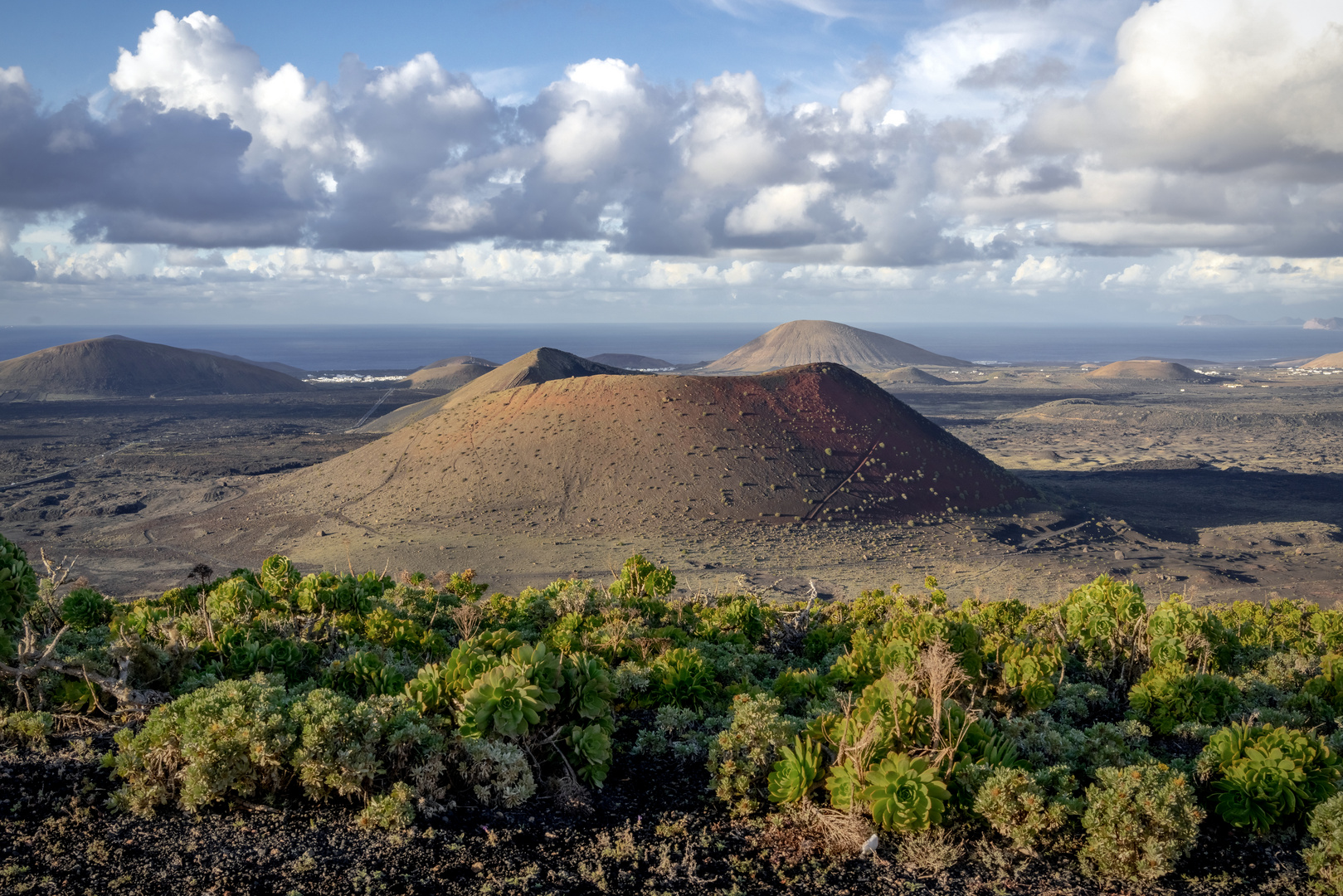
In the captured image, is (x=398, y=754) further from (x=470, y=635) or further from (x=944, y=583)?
(x=944, y=583)

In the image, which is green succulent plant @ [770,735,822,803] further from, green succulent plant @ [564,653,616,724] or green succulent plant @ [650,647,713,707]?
green succulent plant @ [650,647,713,707]

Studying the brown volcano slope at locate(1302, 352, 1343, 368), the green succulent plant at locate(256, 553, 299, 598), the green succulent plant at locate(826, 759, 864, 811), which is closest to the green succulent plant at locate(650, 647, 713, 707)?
the green succulent plant at locate(826, 759, 864, 811)

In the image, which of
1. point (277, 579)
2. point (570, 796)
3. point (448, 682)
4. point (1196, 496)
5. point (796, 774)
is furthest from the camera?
point (1196, 496)

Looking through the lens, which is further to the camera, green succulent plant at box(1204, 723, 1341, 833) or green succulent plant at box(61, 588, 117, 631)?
green succulent plant at box(61, 588, 117, 631)

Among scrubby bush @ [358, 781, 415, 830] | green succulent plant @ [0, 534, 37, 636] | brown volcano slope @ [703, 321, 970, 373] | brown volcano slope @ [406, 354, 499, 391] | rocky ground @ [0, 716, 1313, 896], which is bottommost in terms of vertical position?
rocky ground @ [0, 716, 1313, 896]

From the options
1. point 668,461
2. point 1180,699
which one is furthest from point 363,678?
point 668,461

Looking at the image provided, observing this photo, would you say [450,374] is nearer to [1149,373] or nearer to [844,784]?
[1149,373]
